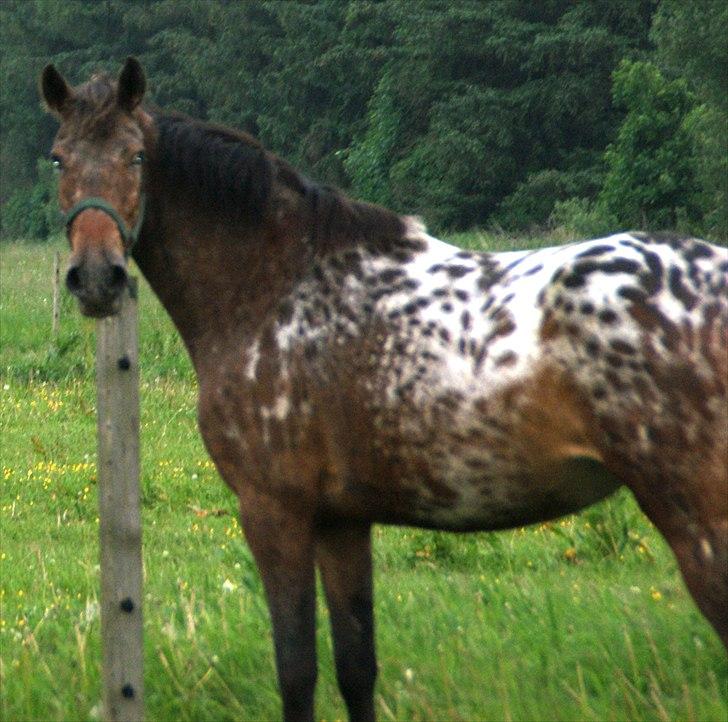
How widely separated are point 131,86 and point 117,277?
0.66 m

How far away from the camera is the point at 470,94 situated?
41.9m

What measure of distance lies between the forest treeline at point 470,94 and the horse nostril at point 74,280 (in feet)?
85.6

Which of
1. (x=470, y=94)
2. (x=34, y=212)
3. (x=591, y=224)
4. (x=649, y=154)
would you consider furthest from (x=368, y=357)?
(x=34, y=212)

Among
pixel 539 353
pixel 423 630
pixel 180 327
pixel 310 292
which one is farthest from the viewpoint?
pixel 423 630

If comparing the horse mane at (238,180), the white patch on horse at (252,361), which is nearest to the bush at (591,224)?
the horse mane at (238,180)

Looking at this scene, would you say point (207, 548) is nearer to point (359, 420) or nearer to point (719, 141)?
point (359, 420)

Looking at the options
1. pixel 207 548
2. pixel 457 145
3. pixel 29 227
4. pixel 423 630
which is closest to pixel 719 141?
pixel 457 145

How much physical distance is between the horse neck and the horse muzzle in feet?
1.30

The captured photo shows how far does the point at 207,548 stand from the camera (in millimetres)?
7566

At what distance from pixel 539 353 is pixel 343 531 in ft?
3.10

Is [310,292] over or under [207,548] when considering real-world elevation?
over

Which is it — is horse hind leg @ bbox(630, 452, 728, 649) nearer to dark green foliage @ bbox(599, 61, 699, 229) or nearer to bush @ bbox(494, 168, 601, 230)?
dark green foliage @ bbox(599, 61, 699, 229)

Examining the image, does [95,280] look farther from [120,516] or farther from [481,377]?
[481,377]

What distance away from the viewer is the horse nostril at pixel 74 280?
4.02 m
